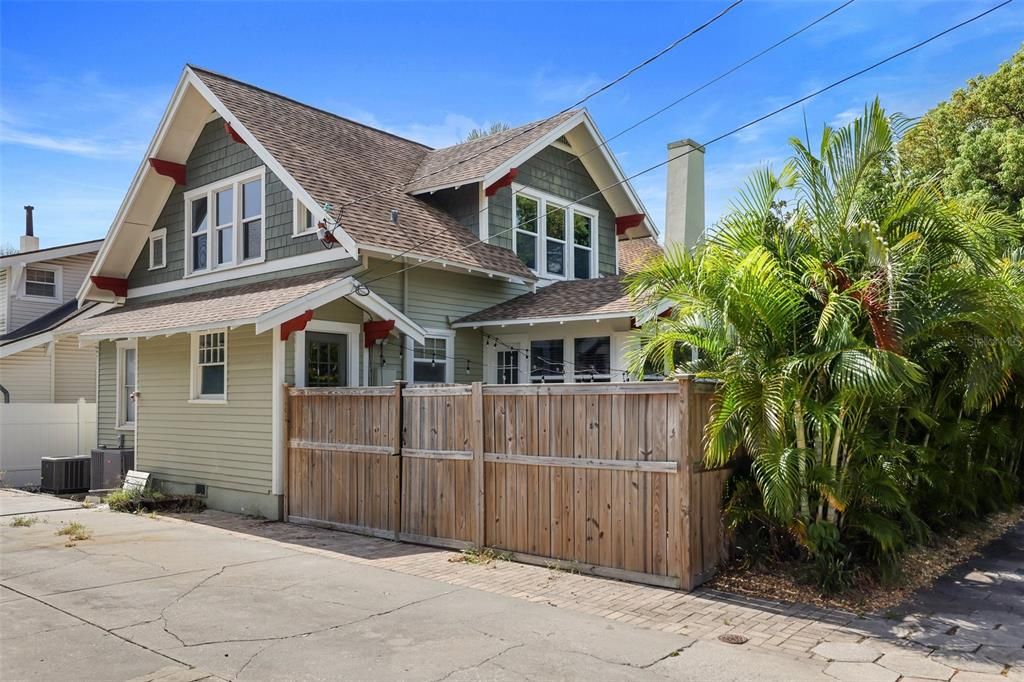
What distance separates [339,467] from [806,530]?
6165mm

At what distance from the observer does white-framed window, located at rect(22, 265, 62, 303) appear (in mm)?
22125

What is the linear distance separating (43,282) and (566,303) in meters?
17.4

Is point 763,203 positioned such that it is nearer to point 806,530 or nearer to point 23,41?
point 806,530

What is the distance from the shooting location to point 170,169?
15039 millimetres

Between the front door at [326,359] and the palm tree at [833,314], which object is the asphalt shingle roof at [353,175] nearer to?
the front door at [326,359]

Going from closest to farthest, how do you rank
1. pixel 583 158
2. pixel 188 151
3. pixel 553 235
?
pixel 188 151 < pixel 553 235 < pixel 583 158

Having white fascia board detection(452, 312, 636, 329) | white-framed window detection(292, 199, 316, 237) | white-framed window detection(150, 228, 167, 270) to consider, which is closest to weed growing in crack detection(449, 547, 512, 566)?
white fascia board detection(452, 312, 636, 329)

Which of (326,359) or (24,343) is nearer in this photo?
(326,359)

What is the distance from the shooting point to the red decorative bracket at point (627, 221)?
18.0 metres

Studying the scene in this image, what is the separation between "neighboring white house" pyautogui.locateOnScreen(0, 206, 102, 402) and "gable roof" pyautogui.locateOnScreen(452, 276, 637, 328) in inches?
473

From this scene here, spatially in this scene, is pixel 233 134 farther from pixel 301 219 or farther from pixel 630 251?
pixel 630 251

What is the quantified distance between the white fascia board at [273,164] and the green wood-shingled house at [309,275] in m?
0.05

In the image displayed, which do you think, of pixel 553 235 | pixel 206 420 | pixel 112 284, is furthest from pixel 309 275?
pixel 112 284

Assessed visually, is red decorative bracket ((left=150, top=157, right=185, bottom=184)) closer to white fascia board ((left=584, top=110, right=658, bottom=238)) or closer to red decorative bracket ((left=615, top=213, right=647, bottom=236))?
white fascia board ((left=584, top=110, right=658, bottom=238))
